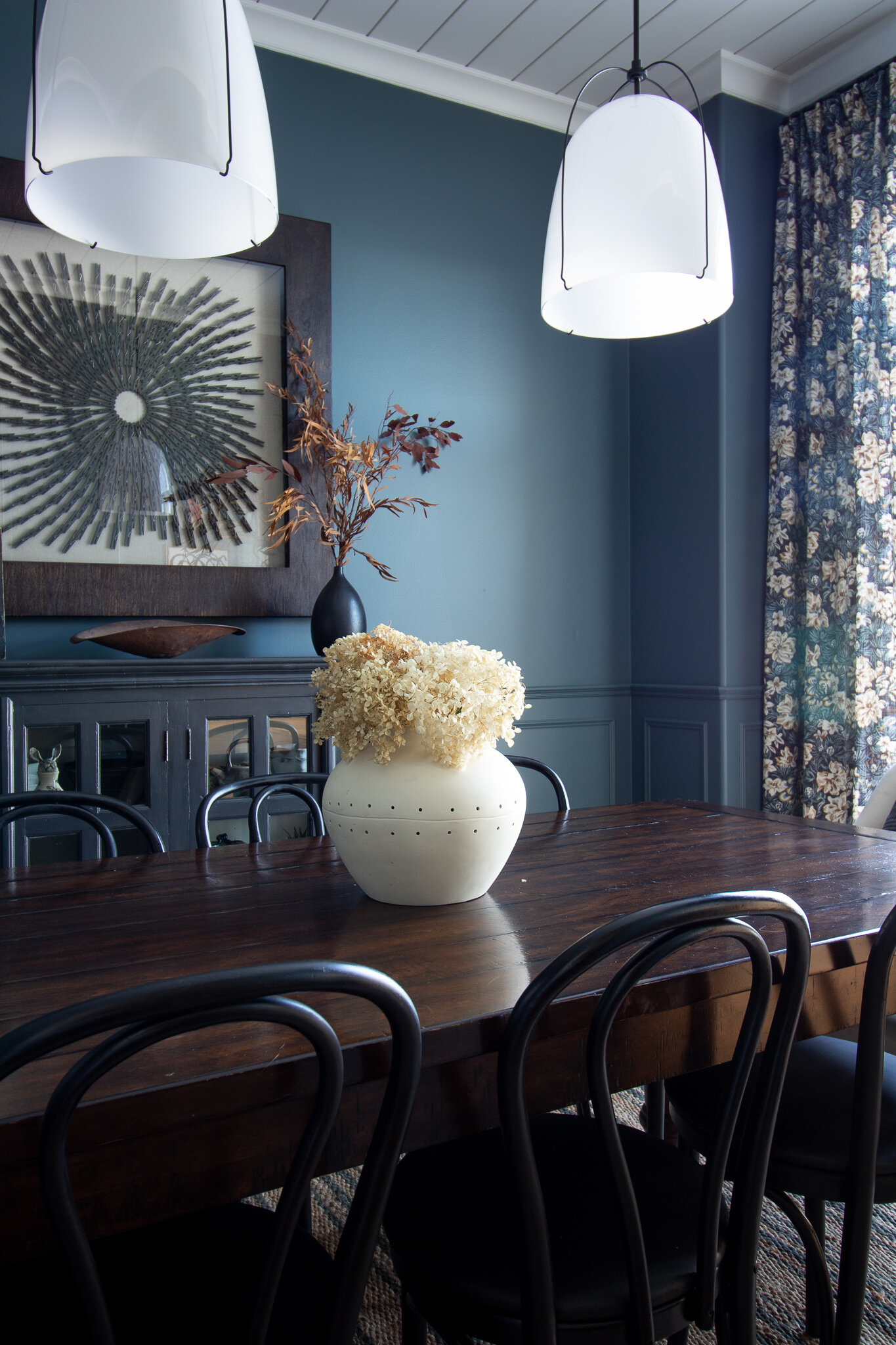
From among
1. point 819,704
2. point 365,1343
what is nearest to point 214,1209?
point 365,1343

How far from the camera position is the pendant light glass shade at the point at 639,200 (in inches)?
58.0

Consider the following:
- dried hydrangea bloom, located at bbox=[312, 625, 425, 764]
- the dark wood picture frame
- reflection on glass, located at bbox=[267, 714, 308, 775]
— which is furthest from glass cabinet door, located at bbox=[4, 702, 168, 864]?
dried hydrangea bloom, located at bbox=[312, 625, 425, 764]

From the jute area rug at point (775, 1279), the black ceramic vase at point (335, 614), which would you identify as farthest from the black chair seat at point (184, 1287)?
the black ceramic vase at point (335, 614)

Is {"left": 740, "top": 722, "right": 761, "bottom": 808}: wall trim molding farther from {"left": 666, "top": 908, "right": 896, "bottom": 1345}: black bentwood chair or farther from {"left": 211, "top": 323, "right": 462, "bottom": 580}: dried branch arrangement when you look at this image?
{"left": 666, "top": 908, "right": 896, "bottom": 1345}: black bentwood chair

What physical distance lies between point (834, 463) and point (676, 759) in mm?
1251

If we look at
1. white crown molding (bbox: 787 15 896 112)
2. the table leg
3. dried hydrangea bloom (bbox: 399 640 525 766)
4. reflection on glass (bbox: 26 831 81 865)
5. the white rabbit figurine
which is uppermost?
white crown molding (bbox: 787 15 896 112)

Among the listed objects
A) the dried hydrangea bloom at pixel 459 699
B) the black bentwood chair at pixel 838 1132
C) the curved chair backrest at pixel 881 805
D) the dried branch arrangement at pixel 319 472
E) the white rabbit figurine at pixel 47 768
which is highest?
the dried branch arrangement at pixel 319 472

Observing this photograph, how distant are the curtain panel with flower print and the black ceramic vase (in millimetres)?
1618

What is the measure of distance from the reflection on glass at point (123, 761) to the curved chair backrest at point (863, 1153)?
1.89 meters

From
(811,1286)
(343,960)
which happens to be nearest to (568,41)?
(343,960)

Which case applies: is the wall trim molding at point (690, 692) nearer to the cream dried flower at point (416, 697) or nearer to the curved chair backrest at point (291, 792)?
the curved chair backrest at point (291, 792)

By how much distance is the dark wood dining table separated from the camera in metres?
0.74

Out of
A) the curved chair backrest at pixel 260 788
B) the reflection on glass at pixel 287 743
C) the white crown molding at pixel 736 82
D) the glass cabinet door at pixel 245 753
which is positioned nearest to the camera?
the curved chair backrest at pixel 260 788

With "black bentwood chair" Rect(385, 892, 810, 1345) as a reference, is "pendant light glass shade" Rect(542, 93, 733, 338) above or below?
above
